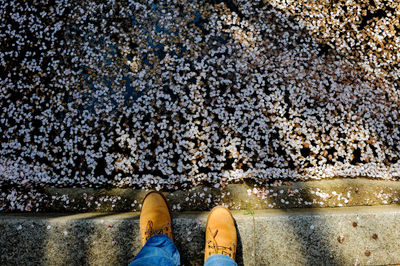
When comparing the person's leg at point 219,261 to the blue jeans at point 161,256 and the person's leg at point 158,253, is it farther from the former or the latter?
the person's leg at point 158,253

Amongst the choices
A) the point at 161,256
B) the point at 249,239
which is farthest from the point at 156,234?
the point at 249,239

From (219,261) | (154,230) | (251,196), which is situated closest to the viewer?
(219,261)

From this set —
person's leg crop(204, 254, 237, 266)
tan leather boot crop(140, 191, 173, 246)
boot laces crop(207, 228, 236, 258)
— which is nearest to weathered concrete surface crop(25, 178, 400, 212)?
tan leather boot crop(140, 191, 173, 246)

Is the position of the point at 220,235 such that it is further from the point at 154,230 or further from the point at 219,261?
the point at 154,230

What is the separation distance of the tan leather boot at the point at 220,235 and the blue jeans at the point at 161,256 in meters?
0.06

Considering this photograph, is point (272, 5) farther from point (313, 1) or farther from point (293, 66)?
point (293, 66)

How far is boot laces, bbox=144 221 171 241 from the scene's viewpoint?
1.90 m

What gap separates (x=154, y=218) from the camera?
6.34 ft

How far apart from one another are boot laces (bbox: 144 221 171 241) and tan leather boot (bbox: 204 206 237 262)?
14.3 inches

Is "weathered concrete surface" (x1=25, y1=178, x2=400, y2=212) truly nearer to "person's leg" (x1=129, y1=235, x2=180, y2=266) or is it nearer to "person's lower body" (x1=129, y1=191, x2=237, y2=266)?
"person's lower body" (x1=129, y1=191, x2=237, y2=266)

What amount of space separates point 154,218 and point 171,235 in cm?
22

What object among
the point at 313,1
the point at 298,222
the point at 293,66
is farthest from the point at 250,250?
the point at 313,1

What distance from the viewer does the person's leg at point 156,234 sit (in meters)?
1.63

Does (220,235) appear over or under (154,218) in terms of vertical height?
under
